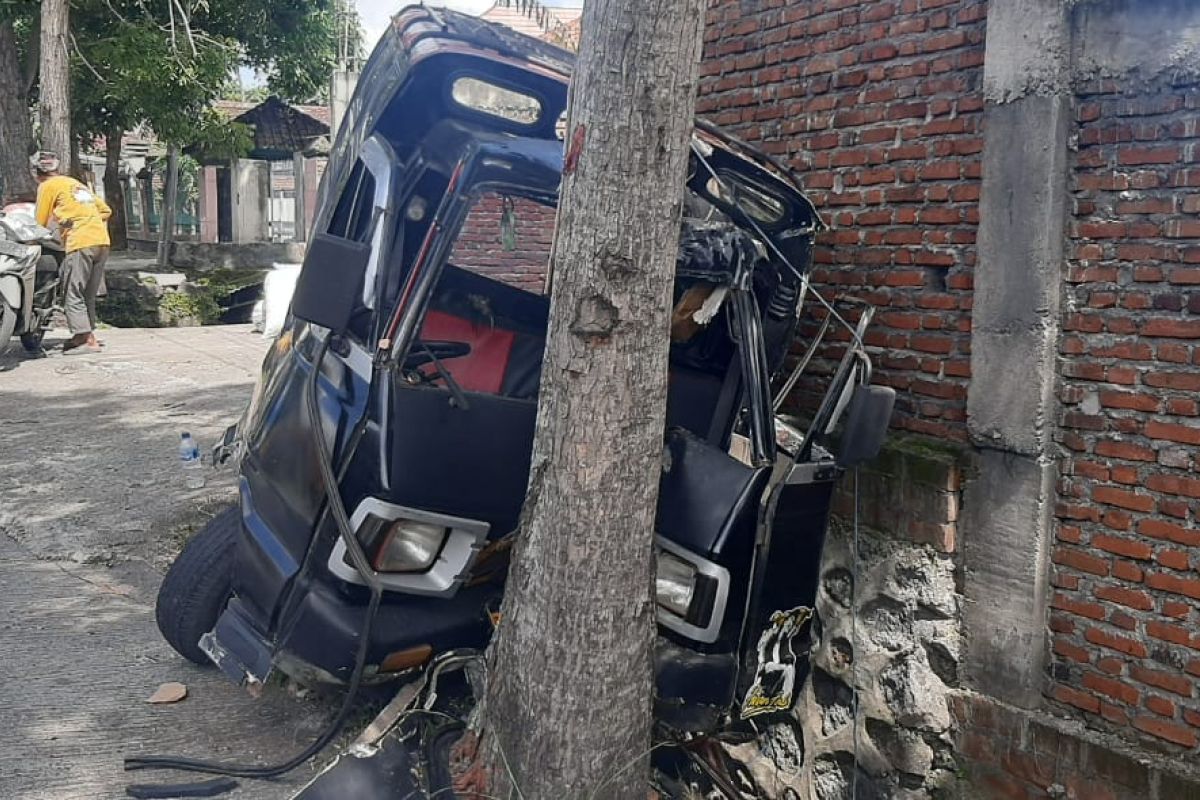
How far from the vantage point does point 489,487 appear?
372 cm

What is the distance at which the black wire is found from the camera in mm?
3574

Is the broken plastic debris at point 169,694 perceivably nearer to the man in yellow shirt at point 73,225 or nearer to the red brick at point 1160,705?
the red brick at point 1160,705

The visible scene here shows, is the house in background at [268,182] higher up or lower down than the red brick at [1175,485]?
higher up

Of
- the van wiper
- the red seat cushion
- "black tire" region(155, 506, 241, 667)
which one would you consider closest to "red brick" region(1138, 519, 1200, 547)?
the van wiper

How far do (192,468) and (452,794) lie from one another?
178 inches

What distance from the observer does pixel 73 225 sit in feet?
35.8

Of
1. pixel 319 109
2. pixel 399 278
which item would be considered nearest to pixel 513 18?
pixel 399 278

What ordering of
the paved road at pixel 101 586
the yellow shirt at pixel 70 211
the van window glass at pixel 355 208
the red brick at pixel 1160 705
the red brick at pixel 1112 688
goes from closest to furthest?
the red brick at pixel 1160 705 → the red brick at pixel 1112 688 → the paved road at pixel 101 586 → the van window glass at pixel 355 208 → the yellow shirt at pixel 70 211

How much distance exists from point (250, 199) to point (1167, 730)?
21.3 metres

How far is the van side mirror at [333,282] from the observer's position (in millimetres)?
3766

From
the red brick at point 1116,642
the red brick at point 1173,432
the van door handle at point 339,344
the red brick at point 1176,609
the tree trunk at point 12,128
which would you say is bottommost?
the red brick at point 1116,642

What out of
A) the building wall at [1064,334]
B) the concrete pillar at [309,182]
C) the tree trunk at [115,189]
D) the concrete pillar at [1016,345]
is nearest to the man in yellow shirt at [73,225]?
the building wall at [1064,334]

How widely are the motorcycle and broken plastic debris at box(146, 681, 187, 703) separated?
268 inches

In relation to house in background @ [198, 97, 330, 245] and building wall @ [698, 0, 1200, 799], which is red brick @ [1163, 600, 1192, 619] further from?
house in background @ [198, 97, 330, 245]
